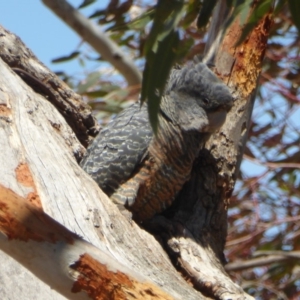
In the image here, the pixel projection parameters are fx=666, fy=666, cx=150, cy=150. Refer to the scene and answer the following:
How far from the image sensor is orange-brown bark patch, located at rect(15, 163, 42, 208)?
7.84 feet

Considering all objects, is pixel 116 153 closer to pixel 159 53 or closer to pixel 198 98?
pixel 198 98

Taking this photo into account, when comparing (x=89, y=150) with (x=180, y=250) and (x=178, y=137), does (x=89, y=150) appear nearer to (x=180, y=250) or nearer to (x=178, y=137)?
(x=178, y=137)

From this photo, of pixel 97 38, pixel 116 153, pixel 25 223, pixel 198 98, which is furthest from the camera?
pixel 97 38

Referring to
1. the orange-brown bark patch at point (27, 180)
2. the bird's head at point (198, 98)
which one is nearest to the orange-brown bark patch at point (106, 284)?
the orange-brown bark patch at point (27, 180)

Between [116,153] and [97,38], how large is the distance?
213 cm

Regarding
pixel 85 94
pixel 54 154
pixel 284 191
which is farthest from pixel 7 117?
pixel 284 191

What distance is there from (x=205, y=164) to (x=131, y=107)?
493mm

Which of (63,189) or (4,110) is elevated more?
(4,110)

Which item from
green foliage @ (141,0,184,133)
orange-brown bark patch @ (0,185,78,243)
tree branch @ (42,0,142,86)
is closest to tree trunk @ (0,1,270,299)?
orange-brown bark patch @ (0,185,78,243)

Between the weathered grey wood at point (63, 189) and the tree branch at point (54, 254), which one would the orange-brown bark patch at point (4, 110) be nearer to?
the weathered grey wood at point (63, 189)

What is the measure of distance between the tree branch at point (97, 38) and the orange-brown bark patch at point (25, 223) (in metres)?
3.30

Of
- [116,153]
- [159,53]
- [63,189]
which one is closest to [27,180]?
[63,189]

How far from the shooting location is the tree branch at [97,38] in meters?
5.09

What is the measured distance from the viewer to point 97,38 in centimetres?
515
